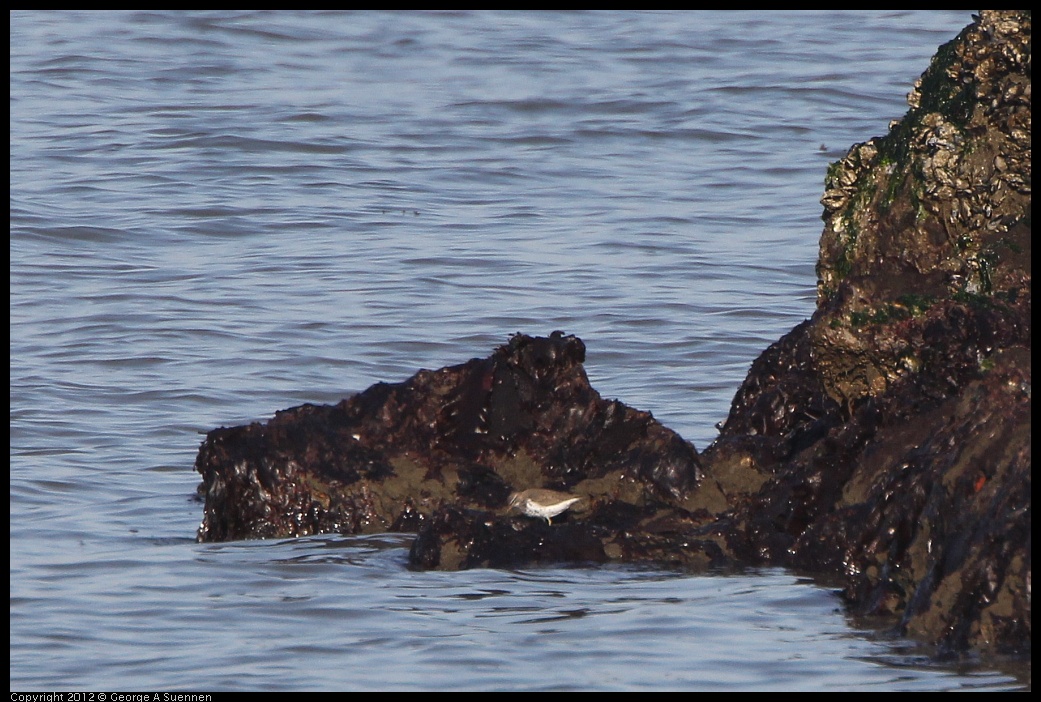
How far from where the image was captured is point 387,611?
5.59 m

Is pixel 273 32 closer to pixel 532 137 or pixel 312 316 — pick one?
pixel 532 137

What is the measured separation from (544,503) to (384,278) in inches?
216

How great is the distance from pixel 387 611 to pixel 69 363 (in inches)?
181

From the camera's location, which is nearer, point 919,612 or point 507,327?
point 919,612

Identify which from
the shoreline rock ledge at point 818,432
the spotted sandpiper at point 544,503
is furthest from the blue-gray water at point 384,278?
the spotted sandpiper at point 544,503

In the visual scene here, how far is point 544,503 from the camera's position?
6.28 m

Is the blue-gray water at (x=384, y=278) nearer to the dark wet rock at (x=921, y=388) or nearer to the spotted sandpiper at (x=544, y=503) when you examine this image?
the dark wet rock at (x=921, y=388)

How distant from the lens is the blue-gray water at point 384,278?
5.30m

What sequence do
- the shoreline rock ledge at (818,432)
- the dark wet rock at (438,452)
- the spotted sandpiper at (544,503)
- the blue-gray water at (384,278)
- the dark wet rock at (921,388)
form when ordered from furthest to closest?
the dark wet rock at (438,452) → the spotted sandpiper at (544,503) → the shoreline rock ledge at (818,432) → the blue-gray water at (384,278) → the dark wet rock at (921,388)

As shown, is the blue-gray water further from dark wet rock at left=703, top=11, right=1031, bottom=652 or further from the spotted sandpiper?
the spotted sandpiper

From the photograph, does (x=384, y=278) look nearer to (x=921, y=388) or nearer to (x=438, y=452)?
(x=438, y=452)

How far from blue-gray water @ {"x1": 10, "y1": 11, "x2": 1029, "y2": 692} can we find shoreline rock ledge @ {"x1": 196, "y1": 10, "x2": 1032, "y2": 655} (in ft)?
0.70

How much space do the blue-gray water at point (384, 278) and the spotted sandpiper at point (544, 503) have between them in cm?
39

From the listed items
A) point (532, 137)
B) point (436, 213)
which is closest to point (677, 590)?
point (436, 213)
